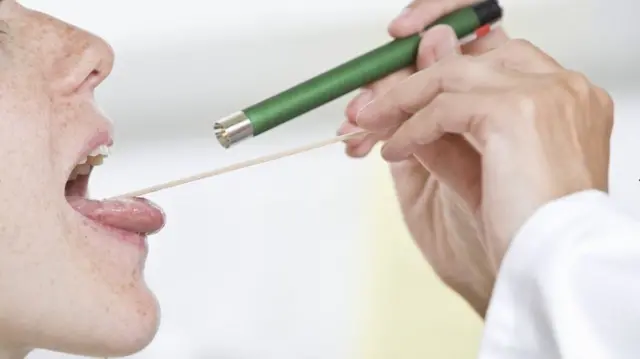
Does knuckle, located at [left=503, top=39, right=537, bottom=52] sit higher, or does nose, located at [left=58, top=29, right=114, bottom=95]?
nose, located at [left=58, top=29, right=114, bottom=95]

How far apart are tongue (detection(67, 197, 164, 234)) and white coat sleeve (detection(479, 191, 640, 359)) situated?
311 mm

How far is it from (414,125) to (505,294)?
0.16m

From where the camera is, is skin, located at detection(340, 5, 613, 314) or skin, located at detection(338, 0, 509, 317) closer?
skin, located at detection(340, 5, 613, 314)

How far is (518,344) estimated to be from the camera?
582 millimetres

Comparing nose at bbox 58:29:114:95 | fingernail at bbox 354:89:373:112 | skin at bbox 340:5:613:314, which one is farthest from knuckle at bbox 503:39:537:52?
nose at bbox 58:29:114:95

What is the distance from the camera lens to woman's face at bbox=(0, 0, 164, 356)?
2.11ft

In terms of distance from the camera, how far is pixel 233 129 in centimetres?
71

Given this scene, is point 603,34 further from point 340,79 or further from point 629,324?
point 629,324

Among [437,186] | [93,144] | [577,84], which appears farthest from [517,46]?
[93,144]

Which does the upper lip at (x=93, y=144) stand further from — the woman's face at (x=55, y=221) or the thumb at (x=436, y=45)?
the thumb at (x=436, y=45)

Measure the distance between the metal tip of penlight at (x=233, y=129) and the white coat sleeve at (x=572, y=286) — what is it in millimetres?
235

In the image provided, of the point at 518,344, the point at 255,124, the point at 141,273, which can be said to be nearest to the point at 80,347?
the point at 141,273

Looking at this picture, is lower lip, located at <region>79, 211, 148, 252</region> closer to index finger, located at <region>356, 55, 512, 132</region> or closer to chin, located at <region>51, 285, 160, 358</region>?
chin, located at <region>51, 285, 160, 358</region>

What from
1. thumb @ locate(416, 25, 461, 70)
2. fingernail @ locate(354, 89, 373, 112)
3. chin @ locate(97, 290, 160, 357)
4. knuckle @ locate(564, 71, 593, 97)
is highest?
thumb @ locate(416, 25, 461, 70)
